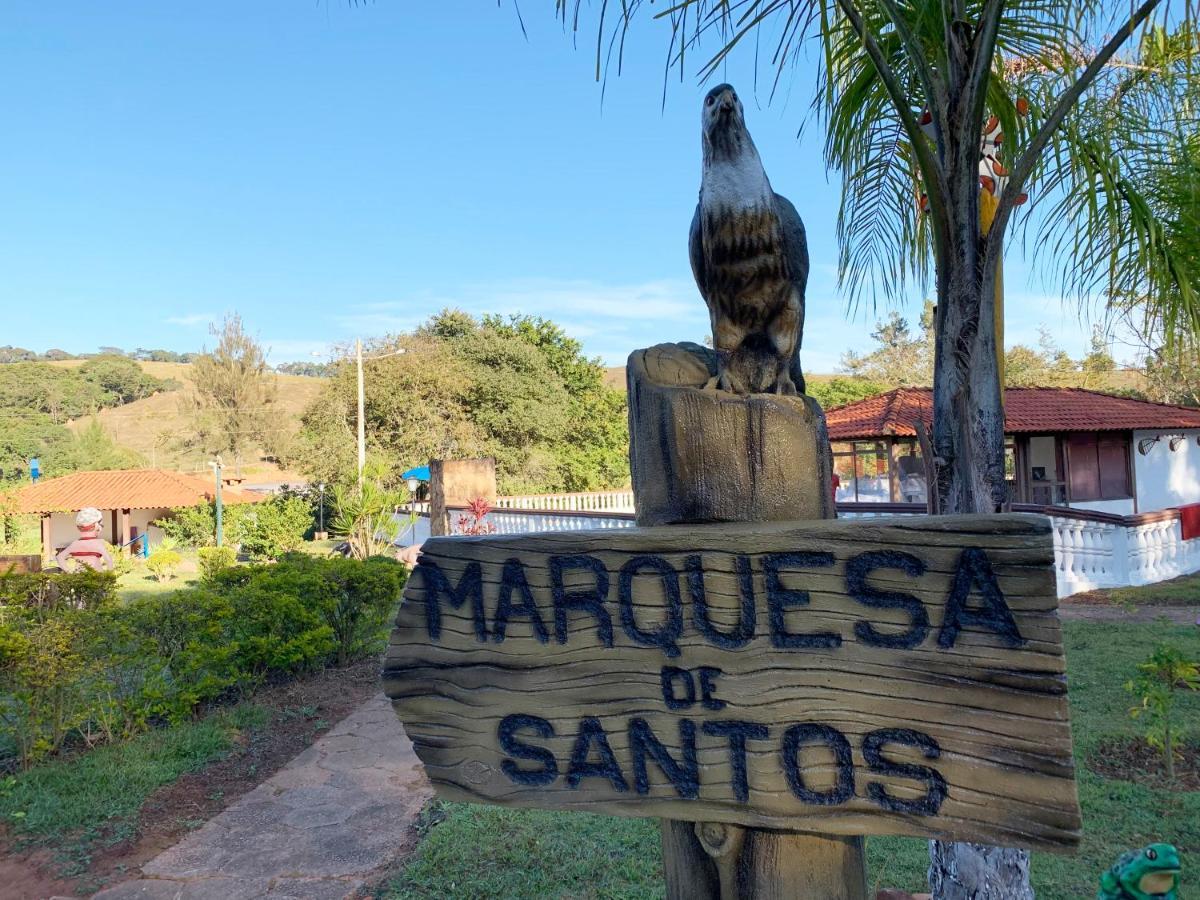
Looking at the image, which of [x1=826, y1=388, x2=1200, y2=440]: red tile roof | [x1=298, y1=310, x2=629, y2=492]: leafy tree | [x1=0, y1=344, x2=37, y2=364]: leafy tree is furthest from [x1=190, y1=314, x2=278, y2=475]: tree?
[x1=0, y1=344, x2=37, y2=364]: leafy tree

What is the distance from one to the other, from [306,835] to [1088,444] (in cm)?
1552

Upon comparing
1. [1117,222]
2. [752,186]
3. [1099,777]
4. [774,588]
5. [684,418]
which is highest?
[1117,222]

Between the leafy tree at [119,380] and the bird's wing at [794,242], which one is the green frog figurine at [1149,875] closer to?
the bird's wing at [794,242]

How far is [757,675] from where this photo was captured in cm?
115

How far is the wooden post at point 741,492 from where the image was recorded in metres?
1.24

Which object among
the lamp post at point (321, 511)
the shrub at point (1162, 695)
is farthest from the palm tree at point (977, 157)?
the lamp post at point (321, 511)

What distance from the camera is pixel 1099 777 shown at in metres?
3.85

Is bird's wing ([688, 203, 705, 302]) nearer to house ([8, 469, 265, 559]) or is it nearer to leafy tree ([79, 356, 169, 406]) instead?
house ([8, 469, 265, 559])

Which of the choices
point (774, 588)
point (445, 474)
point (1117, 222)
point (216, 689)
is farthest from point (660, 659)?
point (445, 474)

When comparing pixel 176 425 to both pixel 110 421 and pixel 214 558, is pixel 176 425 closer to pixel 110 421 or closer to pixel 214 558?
pixel 110 421

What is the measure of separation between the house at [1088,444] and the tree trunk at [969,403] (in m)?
12.7

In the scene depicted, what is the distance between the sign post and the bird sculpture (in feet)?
0.32

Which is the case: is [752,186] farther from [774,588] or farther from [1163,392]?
[1163,392]

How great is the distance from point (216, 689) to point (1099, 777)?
5.17 metres
